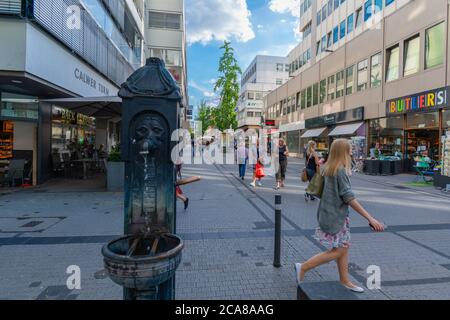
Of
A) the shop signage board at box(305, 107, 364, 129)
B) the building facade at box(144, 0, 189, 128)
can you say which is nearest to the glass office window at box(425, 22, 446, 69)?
the shop signage board at box(305, 107, 364, 129)

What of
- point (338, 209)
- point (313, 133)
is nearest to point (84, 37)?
point (338, 209)

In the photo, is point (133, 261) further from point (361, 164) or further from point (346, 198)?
point (361, 164)

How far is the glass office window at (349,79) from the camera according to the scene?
23.7m

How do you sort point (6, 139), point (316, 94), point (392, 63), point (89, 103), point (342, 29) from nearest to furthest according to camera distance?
1. point (89, 103)
2. point (6, 139)
3. point (392, 63)
4. point (342, 29)
5. point (316, 94)

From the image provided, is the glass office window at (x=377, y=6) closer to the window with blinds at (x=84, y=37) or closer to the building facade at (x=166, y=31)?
the building facade at (x=166, y=31)

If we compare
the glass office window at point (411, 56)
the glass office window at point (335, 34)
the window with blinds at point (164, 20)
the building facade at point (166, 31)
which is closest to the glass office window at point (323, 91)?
the glass office window at point (335, 34)

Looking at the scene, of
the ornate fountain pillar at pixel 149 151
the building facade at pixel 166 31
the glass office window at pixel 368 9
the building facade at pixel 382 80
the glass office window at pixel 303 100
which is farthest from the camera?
the glass office window at pixel 303 100

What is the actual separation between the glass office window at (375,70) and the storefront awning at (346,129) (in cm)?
291

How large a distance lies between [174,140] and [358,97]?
22468 mm

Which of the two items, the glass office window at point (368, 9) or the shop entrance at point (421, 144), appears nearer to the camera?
the shop entrance at point (421, 144)

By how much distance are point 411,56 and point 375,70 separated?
3243 millimetres

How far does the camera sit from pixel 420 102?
53.1 feet

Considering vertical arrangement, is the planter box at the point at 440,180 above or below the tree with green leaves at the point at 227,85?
below

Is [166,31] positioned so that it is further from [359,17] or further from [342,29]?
[359,17]
